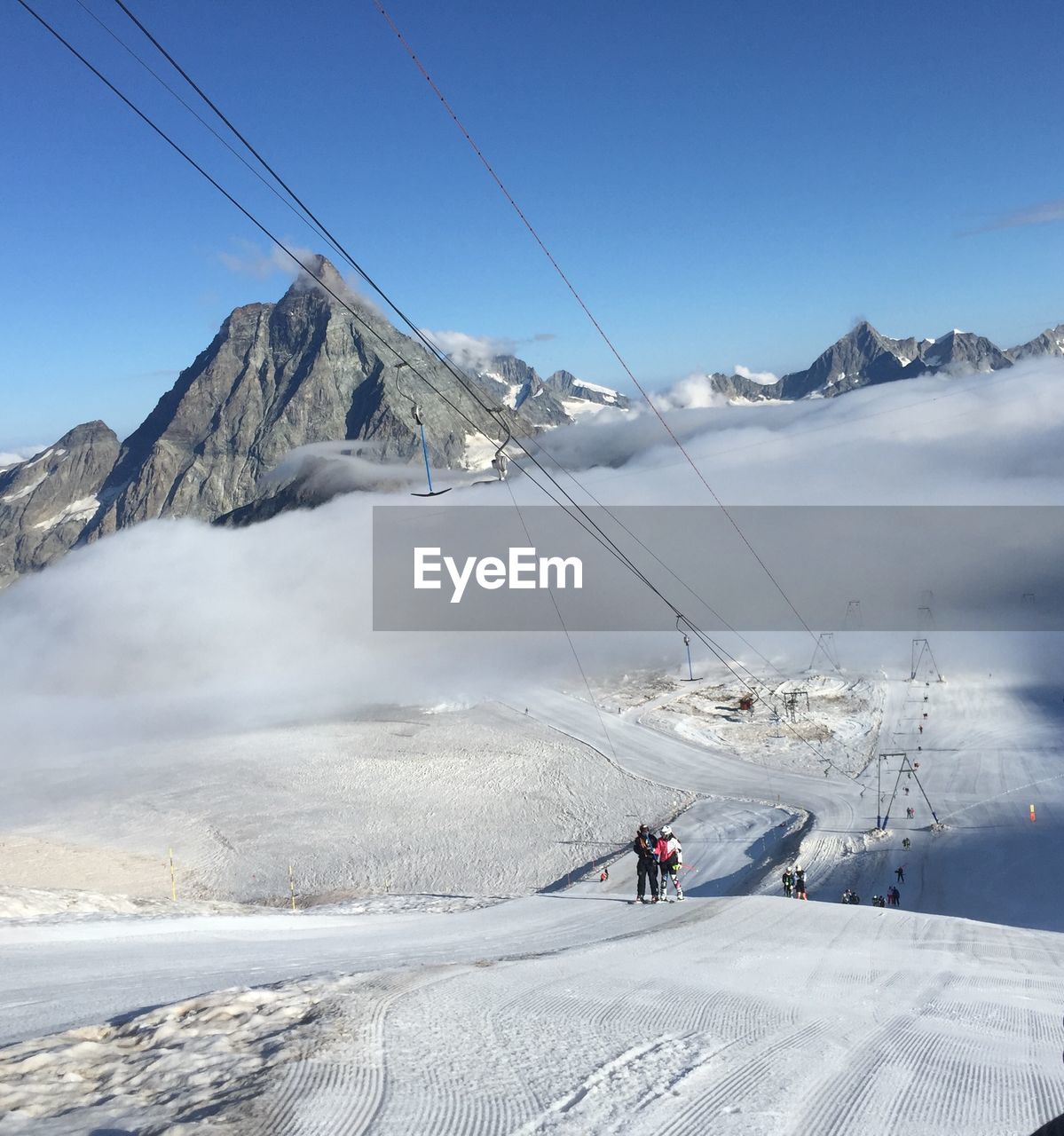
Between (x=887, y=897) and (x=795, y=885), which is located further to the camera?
(x=887, y=897)

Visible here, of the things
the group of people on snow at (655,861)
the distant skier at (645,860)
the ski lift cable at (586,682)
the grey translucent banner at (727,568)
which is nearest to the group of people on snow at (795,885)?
the group of people on snow at (655,861)

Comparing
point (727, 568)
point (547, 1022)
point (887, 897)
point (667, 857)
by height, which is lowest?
point (887, 897)

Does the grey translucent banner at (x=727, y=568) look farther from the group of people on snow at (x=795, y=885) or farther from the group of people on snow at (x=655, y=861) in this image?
the group of people on snow at (x=655, y=861)

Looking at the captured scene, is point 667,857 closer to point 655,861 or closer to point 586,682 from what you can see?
point 655,861

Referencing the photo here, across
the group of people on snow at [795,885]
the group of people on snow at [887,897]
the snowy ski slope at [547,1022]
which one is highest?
the snowy ski slope at [547,1022]

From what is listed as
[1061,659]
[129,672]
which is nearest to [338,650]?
[129,672]

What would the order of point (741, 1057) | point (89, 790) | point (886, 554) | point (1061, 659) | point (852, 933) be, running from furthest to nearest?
point (886, 554) → point (1061, 659) → point (89, 790) → point (852, 933) → point (741, 1057)

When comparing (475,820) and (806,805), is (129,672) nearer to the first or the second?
(475,820)

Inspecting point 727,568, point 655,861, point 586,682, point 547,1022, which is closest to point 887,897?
point 655,861
